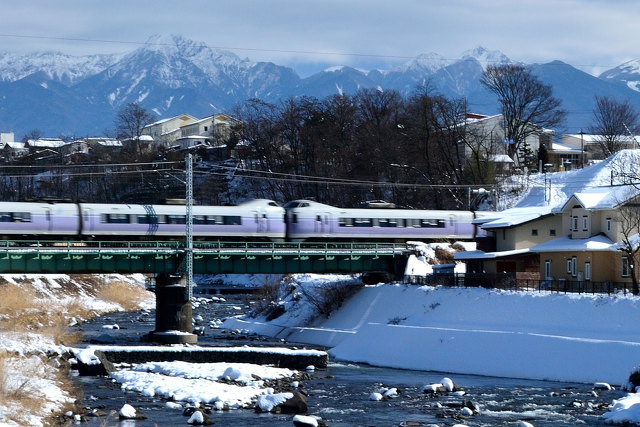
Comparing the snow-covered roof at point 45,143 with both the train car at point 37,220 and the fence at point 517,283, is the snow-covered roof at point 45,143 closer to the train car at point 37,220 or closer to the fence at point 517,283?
the train car at point 37,220

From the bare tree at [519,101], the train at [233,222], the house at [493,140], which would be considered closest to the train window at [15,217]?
the train at [233,222]

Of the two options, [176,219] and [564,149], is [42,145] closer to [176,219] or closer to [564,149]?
[564,149]

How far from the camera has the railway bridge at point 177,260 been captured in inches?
2616

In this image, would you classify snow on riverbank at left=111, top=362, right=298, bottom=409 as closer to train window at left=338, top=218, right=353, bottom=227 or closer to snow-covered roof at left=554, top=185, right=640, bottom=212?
snow-covered roof at left=554, top=185, right=640, bottom=212

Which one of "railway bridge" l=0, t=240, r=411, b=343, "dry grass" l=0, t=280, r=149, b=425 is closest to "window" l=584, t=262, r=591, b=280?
"railway bridge" l=0, t=240, r=411, b=343

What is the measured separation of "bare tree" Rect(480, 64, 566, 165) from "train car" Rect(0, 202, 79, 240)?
6465 cm

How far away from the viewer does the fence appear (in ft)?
203

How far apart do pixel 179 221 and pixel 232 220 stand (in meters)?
4.31

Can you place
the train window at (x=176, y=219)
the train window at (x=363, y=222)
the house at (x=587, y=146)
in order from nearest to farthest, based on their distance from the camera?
the train window at (x=176, y=219)
the train window at (x=363, y=222)
the house at (x=587, y=146)

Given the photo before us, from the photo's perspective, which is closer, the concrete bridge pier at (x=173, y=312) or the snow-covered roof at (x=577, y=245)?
the snow-covered roof at (x=577, y=245)

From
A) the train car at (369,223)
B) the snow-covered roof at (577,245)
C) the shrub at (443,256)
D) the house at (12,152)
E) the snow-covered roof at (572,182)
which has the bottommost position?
the shrub at (443,256)

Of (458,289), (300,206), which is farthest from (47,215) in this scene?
(458,289)

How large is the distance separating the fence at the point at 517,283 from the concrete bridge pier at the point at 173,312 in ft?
51.1

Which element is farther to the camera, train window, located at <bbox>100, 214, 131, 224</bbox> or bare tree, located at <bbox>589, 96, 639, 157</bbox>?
bare tree, located at <bbox>589, 96, 639, 157</bbox>
